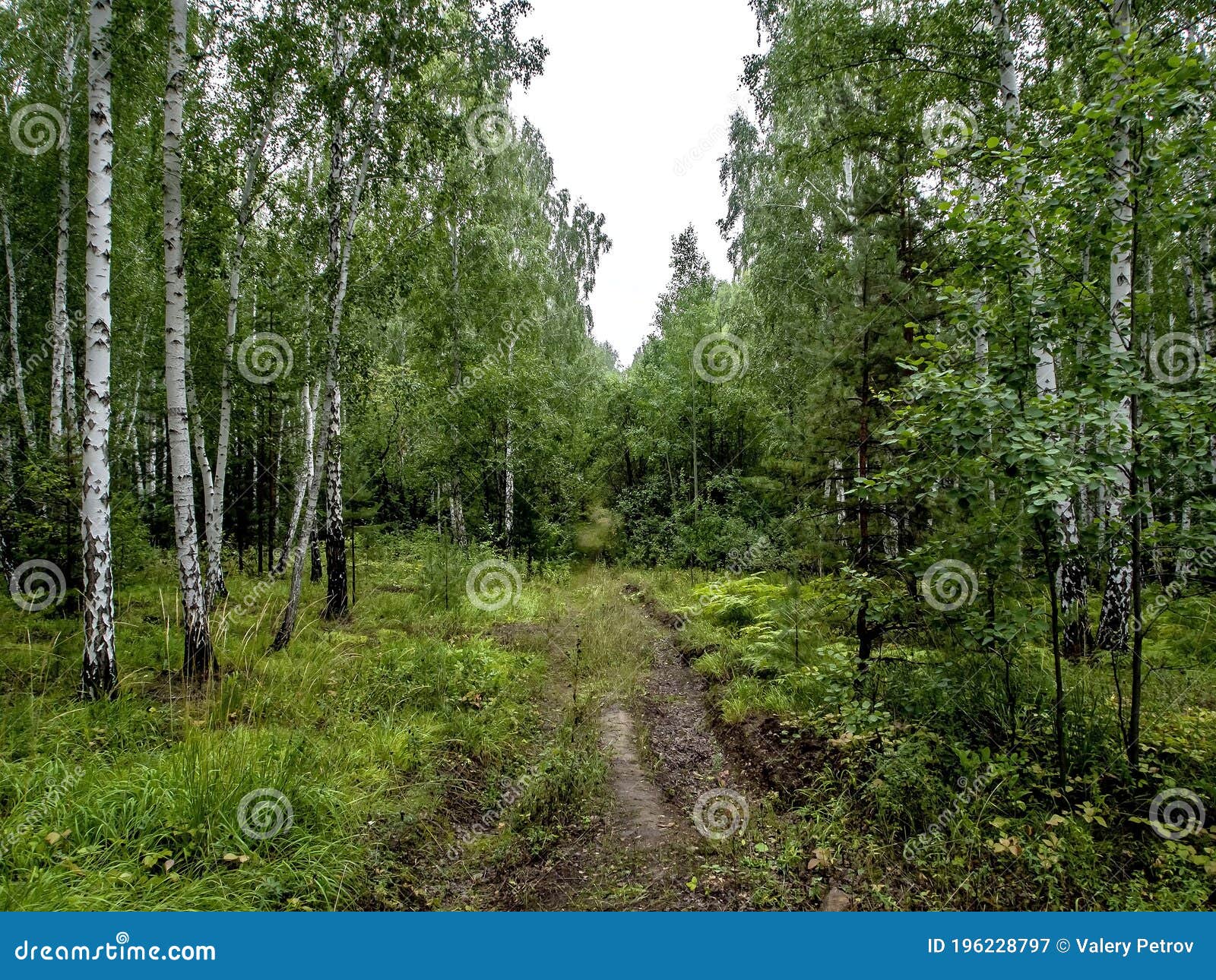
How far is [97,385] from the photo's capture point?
15.6 ft

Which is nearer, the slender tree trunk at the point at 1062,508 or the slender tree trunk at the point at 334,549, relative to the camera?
the slender tree trunk at the point at 1062,508

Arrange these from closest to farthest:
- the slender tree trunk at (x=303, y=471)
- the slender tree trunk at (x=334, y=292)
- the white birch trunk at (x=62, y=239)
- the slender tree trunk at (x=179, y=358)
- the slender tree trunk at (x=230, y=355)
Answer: the slender tree trunk at (x=179, y=358) → the slender tree trunk at (x=334, y=292) → the slender tree trunk at (x=230, y=355) → the white birch trunk at (x=62, y=239) → the slender tree trunk at (x=303, y=471)

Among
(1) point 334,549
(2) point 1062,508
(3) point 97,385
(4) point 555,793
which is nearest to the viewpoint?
(4) point 555,793

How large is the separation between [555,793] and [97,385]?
212 inches

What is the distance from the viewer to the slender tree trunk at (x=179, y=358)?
5324 mm

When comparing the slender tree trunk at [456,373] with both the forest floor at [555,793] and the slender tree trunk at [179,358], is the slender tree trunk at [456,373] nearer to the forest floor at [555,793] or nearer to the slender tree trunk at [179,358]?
the slender tree trunk at [179,358]

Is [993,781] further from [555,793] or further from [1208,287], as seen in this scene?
[1208,287]

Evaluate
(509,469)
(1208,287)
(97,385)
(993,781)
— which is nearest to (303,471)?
(509,469)

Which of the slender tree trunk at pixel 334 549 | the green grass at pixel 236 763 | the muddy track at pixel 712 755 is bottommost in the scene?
the muddy track at pixel 712 755

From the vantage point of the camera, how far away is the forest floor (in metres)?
2.81

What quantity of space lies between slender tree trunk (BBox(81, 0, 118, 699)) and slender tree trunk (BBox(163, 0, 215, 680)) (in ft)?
1.80

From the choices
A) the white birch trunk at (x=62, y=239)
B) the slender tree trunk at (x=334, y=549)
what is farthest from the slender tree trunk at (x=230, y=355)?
the white birch trunk at (x=62, y=239)

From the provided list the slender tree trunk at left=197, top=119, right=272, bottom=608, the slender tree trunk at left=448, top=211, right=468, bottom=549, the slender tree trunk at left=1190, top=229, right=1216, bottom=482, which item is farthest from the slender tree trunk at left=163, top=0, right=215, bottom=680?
the slender tree trunk at left=1190, top=229, right=1216, bottom=482

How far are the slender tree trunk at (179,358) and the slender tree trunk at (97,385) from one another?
1.80ft
